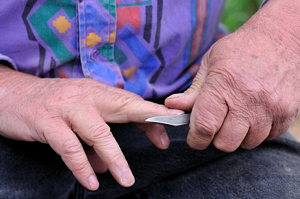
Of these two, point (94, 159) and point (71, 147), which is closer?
point (71, 147)

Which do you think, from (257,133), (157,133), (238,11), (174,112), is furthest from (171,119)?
(238,11)

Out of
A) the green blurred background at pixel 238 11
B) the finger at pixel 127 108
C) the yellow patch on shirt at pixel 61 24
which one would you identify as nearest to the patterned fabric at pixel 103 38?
the yellow patch on shirt at pixel 61 24

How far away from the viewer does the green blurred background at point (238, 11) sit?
277cm

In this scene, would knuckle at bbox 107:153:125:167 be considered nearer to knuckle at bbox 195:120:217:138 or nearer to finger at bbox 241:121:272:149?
knuckle at bbox 195:120:217:138

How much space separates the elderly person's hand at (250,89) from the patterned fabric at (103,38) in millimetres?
222

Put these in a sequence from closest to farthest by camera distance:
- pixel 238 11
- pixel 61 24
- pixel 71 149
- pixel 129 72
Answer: pixel 71 149 < pixel 61 24 < pixel 129 72 < pixel 238 11

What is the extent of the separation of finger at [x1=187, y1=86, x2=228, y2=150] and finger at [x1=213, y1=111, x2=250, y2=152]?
0.02 meters

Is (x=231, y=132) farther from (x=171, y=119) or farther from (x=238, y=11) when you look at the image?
(x=238, y=11)

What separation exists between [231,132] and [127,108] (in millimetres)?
269

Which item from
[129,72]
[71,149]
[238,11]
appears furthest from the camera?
[238,11]

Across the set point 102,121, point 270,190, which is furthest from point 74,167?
point 270,190

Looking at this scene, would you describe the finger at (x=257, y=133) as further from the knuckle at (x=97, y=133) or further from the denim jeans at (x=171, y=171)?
the knuckle at (x=97, y=133)

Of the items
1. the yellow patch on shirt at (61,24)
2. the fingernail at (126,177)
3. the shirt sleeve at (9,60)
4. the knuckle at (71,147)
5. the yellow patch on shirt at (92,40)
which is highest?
the yellow patch on shirt at (61,24)

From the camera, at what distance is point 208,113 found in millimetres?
726
